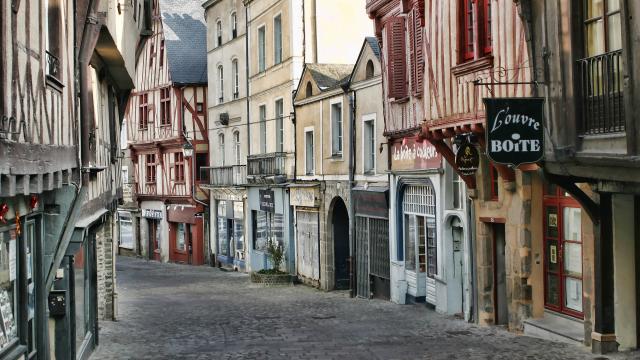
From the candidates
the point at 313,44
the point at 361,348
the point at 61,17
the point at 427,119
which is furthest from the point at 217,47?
the point at 61,17

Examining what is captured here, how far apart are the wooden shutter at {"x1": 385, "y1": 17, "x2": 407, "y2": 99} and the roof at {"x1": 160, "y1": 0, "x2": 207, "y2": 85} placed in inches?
812

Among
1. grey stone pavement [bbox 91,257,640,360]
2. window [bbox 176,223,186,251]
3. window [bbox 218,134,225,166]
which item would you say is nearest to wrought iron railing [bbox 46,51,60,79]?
grey stone pavement [bbox 91,257,640,360]

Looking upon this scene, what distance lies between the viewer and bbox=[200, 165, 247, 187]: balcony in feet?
116

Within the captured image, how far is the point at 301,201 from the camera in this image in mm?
28500

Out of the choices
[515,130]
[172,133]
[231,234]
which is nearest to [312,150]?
[231,234]

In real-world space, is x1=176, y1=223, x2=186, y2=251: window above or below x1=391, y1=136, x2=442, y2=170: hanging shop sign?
below

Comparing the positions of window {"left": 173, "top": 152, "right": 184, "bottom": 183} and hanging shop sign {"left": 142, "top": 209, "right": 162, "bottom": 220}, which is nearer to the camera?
window {"left": 173, "top": 152, "right": 184, "bottom": 183}

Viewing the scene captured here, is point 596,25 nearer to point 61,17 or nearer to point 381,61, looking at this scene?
point 61,17

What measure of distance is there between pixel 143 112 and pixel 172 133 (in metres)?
3.36

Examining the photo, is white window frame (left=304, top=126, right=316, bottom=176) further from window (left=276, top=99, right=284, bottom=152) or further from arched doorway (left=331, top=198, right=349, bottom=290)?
window (left=276, top=99, right=284, bottom=152)

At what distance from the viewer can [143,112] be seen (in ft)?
145

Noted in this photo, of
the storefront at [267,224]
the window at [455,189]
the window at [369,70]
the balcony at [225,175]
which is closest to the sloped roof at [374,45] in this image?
the window at [369,70]

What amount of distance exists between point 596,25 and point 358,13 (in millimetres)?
18869

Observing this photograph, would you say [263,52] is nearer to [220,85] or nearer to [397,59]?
[220,85]
